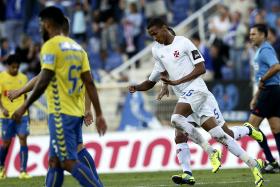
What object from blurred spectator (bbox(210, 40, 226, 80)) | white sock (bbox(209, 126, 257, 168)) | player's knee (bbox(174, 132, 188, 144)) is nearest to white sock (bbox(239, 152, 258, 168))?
white sock (bbox(209, 126, 257, 168))

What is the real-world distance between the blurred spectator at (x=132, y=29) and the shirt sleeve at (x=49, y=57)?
59.5ft

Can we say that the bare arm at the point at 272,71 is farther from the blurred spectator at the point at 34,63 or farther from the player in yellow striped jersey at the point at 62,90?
the blurred spectator at the point at 34,63

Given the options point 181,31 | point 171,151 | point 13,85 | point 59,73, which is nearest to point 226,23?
point 181,31

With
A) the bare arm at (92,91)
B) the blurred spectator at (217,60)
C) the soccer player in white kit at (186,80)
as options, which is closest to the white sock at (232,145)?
the soccer player in white kit at (186,80)

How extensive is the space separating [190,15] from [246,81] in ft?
21.8

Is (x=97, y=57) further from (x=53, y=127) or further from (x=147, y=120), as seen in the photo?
(x=53, y=127)

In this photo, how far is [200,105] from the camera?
1392cm

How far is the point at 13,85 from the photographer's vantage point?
1881cm

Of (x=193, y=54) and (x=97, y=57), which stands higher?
(x=193, y=54)

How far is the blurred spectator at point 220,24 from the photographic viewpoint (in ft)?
86.9

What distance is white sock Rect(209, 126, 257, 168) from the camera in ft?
43.3

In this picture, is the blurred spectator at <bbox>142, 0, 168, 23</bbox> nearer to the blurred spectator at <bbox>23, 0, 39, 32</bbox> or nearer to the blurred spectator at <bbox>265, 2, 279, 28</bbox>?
the blurred spectator at <bbox>265, 2, 279, 28</bbox>

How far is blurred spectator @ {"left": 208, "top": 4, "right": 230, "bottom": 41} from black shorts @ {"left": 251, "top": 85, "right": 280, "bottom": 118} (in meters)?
9.32

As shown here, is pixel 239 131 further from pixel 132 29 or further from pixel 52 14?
pixel 132 29
